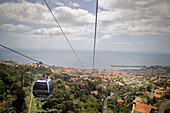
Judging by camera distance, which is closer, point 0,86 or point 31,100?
point 0,86

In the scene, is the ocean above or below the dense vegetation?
above

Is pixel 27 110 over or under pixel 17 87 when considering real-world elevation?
under

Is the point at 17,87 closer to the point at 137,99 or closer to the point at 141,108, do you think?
the point at 141,108

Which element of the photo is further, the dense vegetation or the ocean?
the ocean

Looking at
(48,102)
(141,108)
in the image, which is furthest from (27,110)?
(141,108)

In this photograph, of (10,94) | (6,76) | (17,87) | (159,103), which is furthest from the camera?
(159,103)

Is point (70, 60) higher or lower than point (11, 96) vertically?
higher

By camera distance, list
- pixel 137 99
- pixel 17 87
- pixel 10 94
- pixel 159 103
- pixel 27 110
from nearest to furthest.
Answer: pixel 27 110 → pixel 10 94 → pixel 17 87 → pixel 159 103 → pixel 137 99

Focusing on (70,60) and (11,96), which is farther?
(70,60)

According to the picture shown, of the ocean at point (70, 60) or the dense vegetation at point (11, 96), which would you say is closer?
the dense vegetation at point (11, 96)

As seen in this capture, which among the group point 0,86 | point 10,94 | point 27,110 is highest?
point 0,86

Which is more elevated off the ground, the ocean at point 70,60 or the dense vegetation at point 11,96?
the ocean at point 70,60
